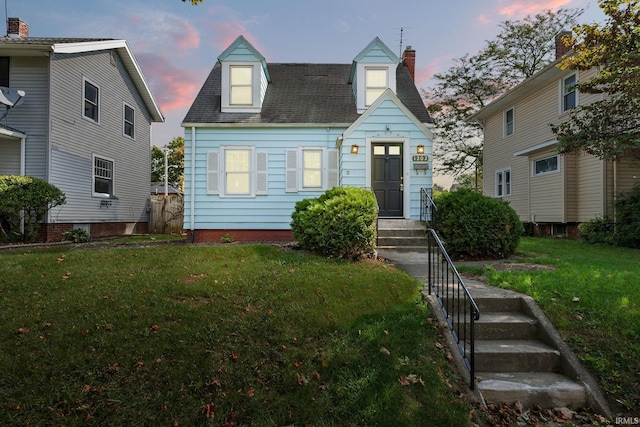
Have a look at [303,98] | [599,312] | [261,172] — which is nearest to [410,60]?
[303,98]

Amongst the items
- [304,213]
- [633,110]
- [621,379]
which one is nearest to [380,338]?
[621,379]

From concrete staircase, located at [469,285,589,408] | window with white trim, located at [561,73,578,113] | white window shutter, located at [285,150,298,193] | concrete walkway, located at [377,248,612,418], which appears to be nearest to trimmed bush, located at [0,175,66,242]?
white window shutter, located at [285,150,298,193]

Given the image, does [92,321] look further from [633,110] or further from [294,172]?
[633,110]

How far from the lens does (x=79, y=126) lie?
12.3 m

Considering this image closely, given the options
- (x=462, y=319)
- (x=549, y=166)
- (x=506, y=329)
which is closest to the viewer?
(x=506, y=329)

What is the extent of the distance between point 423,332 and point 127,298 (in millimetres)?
3705

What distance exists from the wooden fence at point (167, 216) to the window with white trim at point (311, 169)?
8230mm

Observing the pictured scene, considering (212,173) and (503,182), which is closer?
(212,173)

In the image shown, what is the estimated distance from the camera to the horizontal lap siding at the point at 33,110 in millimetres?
10844

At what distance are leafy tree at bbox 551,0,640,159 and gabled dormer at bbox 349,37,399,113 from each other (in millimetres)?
4881

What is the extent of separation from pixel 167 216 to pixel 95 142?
16.1 ft

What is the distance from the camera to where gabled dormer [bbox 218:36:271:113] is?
11.3 metres

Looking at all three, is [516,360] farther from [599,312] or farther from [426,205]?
[426,205]

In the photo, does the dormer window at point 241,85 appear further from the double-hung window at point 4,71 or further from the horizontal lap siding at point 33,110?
the double-hung window at point 4,71
